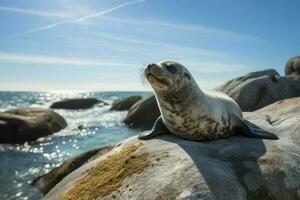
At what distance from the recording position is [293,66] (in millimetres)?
22469

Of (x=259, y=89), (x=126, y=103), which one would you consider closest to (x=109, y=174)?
(x=259, y=89)

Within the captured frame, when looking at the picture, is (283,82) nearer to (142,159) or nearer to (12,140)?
(142,159)

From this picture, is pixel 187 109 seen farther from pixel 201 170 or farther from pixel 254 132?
pixel 201 170

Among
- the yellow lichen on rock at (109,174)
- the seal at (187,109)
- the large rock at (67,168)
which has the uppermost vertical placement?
the seal at (187,109)

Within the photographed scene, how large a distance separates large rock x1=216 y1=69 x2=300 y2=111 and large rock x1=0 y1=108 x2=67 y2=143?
30.4ft

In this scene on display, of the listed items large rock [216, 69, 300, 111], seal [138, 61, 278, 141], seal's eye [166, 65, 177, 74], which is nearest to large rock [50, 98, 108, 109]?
large rock [216, 69, 300, 111]

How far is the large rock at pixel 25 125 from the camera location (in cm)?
1827

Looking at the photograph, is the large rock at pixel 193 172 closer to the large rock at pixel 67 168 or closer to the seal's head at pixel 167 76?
the seal's head at pixel 167 76

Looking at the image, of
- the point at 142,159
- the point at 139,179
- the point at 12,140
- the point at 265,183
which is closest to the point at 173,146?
the point at 142,159

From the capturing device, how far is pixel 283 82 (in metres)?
14.1

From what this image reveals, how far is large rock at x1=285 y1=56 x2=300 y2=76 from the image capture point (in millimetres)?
22141

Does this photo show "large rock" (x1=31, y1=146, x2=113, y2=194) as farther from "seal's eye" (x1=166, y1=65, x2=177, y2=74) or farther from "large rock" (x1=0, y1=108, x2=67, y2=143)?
"large rock" (x1=0, y1=108, x2=67, y2=143)

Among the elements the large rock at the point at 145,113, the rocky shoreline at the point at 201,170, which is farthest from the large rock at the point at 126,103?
the rocky shoreline at the point at 201,170

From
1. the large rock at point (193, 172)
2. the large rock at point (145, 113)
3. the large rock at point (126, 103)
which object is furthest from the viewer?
the large rock at point (126, 103)
